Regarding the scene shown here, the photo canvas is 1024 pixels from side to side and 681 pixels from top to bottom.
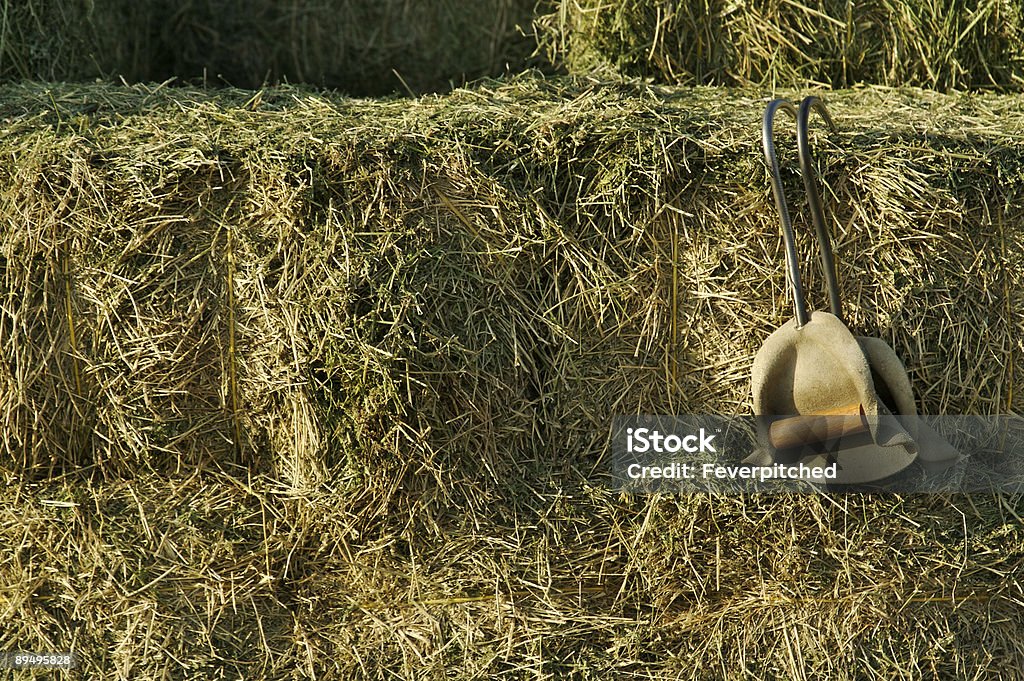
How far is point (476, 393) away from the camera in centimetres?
219

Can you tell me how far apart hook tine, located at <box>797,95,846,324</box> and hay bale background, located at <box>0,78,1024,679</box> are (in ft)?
0.22

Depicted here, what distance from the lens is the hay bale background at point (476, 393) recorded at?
7.13ft

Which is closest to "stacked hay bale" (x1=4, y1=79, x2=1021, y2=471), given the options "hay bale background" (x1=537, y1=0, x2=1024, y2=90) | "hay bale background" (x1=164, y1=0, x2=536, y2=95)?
"hay bale background" (x1=537, y1=0, x2=1024, y2=90)

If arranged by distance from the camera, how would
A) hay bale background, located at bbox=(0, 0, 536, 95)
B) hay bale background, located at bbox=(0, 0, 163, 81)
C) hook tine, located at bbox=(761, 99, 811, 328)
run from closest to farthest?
hook tine, located at bbox=(761, 99, 811, 328)
hay bale background, located at bbox=(0, 0, 163, 81)
hay bale background, located at bbox=(0, 0, 536, 95)

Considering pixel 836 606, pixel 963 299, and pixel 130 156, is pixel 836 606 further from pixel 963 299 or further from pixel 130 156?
pixel 130 156

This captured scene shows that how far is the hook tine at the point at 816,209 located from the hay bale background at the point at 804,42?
0.86 metres

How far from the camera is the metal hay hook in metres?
2.09

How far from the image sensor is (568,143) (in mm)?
2191

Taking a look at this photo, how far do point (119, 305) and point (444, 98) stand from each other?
0.96 metres

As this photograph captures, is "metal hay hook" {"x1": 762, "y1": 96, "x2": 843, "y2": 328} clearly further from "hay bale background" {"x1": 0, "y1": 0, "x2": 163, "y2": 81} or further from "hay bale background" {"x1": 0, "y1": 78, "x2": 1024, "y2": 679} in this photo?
"hay bale background" {"x1": 0, "y1": 0, "x2": 163, "y2": 81}

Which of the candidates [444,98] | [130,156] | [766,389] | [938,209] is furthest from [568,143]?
[130,156]

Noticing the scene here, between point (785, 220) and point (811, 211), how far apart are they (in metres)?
0.09

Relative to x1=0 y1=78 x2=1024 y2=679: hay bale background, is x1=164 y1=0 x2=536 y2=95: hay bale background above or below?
above

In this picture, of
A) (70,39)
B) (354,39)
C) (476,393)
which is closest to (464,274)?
(476,393)
